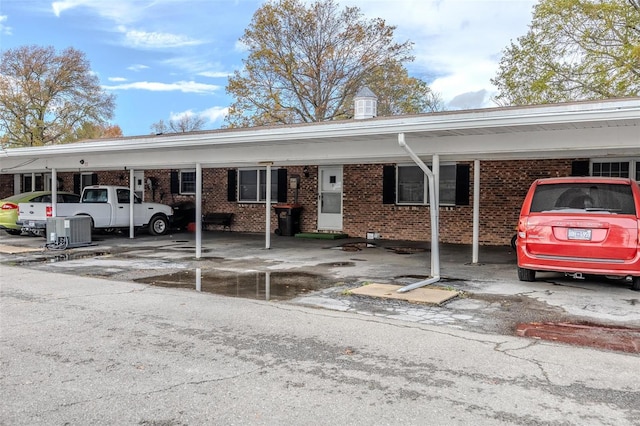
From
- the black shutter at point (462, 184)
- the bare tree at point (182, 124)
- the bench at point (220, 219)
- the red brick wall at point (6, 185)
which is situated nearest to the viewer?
the black shutter at point (462, 184)

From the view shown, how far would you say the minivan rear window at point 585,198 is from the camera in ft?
23.4

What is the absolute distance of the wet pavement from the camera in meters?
6.29

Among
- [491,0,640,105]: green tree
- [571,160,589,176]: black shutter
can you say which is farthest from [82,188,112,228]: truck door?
[491,0,640,105]: green tree

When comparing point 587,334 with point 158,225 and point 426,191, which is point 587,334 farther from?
point 158,225

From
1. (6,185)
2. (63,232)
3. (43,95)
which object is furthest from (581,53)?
(43,95)

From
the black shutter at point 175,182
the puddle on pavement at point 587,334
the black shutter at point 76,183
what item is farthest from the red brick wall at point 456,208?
the black shutter at point 76,183

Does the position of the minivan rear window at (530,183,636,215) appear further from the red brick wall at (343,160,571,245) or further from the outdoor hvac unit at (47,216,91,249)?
the outdoor hvac unit at (47,216,91,249)

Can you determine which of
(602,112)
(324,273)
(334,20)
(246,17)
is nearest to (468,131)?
(602,112)

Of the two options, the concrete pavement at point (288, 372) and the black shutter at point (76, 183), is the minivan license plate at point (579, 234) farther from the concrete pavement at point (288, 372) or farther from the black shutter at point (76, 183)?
the black shutter at point (76, 183)

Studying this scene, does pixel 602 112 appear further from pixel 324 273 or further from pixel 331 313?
pixel 324 273

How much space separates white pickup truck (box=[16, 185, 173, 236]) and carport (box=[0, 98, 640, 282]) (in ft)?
7.99

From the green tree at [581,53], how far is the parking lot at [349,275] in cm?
1104

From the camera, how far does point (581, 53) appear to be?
20.4m

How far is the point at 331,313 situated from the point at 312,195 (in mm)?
11140
